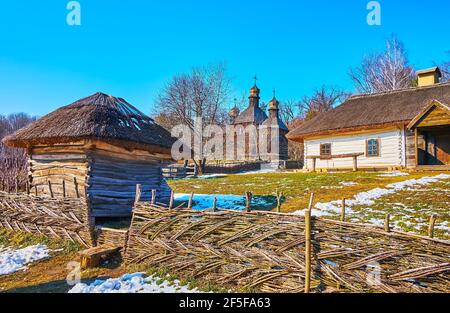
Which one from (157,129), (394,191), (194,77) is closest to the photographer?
(394,191)

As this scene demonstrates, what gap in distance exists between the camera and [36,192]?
9094 millimetres

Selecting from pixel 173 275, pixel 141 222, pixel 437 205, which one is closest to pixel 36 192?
pixel 141 222

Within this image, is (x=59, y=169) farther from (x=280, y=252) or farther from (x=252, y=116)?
(x=252, y=116)

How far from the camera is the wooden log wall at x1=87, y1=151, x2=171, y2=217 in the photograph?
789 cm

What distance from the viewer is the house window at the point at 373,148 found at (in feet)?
55.7

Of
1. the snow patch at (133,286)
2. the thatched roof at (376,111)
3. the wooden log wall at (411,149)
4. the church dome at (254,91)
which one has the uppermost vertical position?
the church dome at (254,91)

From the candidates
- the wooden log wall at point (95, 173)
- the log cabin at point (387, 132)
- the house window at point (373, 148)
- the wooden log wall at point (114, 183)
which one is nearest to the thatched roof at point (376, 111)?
the log cabin at point (387, 132)

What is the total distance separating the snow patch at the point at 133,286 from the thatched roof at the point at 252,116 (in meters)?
38.7

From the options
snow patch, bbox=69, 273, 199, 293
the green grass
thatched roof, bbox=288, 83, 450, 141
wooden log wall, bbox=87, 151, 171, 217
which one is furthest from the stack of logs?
thatched roof, bbox=288, 83, 450, 141

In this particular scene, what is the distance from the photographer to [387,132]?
16.6 meters

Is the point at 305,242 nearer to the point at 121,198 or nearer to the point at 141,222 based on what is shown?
the point at 141,222

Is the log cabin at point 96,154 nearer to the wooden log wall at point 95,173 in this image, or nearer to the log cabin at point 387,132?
the wooden log wall at point 95,173

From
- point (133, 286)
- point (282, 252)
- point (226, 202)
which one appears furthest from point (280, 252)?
point (226, 202)
